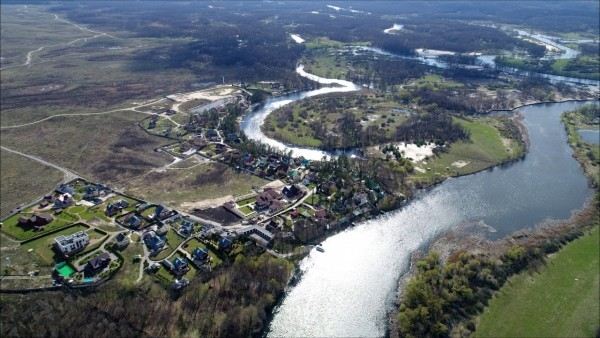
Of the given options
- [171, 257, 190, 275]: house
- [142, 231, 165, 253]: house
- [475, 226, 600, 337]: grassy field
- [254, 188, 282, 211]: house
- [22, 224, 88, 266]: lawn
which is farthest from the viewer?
[254, 188, 282, 211]: house

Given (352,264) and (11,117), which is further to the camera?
(11,117)

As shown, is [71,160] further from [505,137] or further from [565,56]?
[565,56]

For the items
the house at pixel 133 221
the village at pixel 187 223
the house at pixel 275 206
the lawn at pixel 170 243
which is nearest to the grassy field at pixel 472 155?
the village at pixel 187 223

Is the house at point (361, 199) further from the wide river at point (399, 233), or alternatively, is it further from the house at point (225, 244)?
the house at point (225, 244)

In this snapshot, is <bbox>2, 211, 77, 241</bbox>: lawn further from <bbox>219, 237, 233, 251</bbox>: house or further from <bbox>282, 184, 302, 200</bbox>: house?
<bbox>282, 184, 302, 200</bbox>: house

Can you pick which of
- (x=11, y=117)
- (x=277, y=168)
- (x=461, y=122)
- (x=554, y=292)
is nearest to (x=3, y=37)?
(x=11, y=117)

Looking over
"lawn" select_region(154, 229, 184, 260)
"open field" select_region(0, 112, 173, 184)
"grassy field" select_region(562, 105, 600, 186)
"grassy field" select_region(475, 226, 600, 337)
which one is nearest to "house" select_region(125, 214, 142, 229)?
"lawn" select_region(154, 229, 184, 260)
